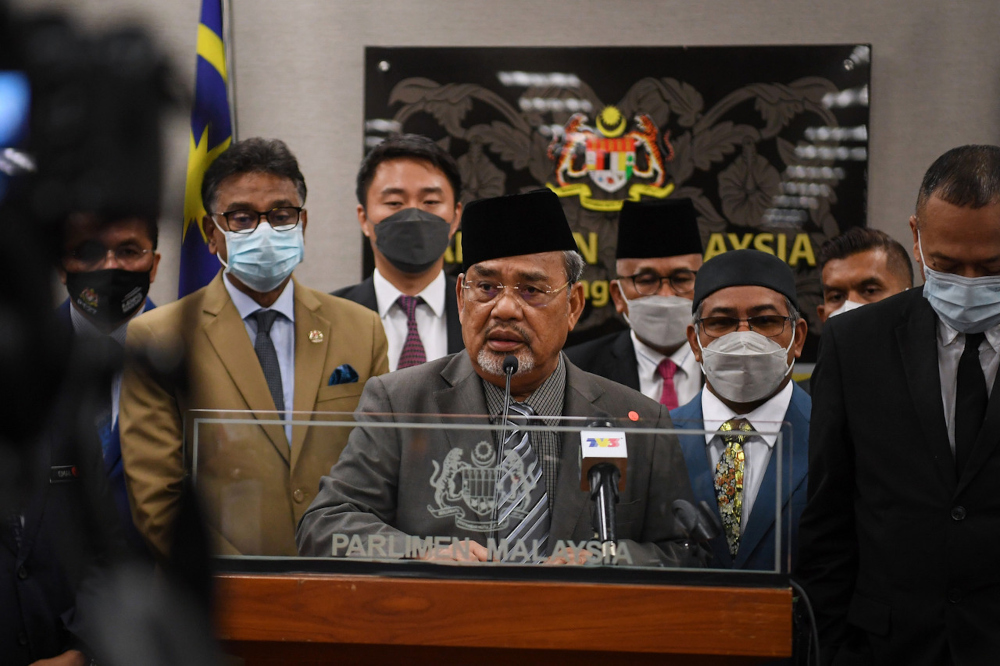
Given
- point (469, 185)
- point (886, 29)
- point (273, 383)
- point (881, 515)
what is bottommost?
point (881, 515)

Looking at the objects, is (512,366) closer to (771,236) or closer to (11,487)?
(11,487)

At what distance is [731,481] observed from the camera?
1.64 meters

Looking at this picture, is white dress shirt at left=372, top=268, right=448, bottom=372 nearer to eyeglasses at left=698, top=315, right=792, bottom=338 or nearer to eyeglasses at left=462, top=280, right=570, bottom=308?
eyeglasses at left=462, top=280, right=570, bottom=308

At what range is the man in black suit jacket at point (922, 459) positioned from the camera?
1.84 metres

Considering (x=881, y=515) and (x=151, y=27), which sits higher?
(x=151, y=27)

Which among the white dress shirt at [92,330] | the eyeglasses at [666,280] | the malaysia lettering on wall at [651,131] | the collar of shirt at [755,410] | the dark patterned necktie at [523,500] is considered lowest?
the dark patterned necktie at [523,500]

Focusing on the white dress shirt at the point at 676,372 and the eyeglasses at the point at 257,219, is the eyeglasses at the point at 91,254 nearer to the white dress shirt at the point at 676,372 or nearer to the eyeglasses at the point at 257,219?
the eyeglasses at the point at 257,219

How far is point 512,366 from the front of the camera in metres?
1.92

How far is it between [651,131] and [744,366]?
179 centimetres

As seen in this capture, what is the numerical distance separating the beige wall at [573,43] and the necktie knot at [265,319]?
1.44 m

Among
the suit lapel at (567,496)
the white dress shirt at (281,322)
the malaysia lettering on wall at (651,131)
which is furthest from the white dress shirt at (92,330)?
the malaysia lettering on wall at (651,131)

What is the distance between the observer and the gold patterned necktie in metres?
1.56

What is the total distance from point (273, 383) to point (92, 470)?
7.00 ft

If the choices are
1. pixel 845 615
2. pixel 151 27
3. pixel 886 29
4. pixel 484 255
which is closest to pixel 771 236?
pixel 886 29
